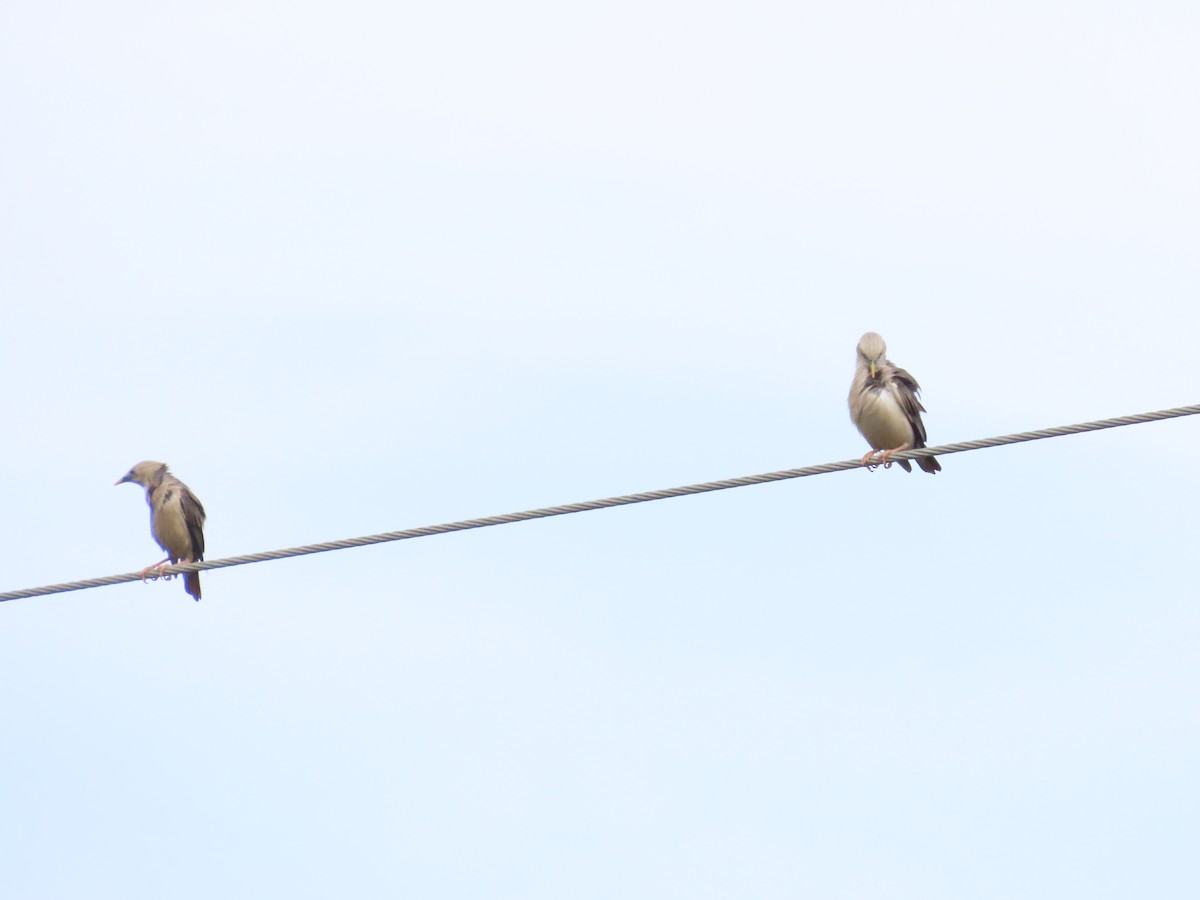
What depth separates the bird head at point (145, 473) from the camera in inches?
669

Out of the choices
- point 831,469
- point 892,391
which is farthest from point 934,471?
point 831,469

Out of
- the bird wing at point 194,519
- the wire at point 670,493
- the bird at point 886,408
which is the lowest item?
the wire at point 670,493

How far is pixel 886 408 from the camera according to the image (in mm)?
13352

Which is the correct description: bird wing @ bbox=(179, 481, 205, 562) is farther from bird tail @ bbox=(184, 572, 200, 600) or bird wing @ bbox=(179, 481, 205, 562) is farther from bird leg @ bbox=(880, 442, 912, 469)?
bird leg @ bbox=(880, 442, 912, 469)

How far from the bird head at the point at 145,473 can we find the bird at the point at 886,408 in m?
6.51

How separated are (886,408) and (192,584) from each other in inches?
243

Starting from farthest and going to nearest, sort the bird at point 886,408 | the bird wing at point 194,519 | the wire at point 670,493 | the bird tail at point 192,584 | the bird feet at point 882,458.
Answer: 1. the bird wing at point 194,519
2. the bird tail at point 192,584
3. the bird at point 886,408
4. the bird feet at point 882,458
5. the wire at point 670,493

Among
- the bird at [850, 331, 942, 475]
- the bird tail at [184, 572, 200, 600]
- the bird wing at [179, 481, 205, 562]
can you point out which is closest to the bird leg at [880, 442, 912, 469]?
the bird at [850, 331, 942, 475]

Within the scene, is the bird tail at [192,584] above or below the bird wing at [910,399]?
below

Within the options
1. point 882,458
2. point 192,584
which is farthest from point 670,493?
point 192,584

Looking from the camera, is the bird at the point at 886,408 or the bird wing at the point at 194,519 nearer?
the bird at the point at 886,408

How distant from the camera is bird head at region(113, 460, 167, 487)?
1700 centimetres

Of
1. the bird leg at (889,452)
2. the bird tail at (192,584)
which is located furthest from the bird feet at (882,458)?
the bird tail at (192,584)

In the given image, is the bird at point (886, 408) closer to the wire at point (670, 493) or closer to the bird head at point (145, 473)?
the wire at point (670, 493)
